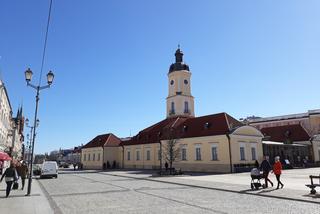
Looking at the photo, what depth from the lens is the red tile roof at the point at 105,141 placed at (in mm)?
63525

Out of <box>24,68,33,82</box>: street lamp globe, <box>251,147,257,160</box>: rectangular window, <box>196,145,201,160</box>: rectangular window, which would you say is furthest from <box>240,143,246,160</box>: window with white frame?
<box>24,68,33,82</box>: street lamp globe

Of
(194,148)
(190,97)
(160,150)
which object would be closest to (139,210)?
(194,148)

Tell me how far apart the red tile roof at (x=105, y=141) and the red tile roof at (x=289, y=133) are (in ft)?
100

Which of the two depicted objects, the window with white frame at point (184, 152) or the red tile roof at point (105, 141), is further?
the red tile roof at point (105, 141)

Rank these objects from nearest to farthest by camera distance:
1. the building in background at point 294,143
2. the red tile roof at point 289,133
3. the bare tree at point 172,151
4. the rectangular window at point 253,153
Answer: the bare tree at point 172,151 < the rectangular window at point 253,153 < the building in background at point 294,143 < the red tile roof at point 289,133

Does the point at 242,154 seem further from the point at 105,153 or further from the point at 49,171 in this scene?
the point at 105,153

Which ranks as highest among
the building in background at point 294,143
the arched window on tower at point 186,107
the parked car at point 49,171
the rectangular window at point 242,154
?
the arched window on tower at point 186,107

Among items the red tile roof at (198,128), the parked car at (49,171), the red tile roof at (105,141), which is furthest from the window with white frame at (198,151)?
the red tile roof at (105,141)

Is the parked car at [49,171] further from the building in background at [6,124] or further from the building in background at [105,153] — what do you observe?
the building in background at [105,153]

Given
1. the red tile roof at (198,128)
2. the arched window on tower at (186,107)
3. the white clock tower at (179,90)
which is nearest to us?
the red tile roof at (198,128)

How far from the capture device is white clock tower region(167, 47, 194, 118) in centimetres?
5678

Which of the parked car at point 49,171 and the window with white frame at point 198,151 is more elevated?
the window with white frame at point 198,151

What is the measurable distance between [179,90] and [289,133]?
2206 cm

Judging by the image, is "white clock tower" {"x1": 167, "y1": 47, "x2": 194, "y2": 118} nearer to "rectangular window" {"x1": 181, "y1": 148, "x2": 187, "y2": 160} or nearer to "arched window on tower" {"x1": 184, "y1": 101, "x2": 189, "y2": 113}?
"arched window on tower" {"x1": 184, "y1": 101, "x2": 189, "y2": 113}
